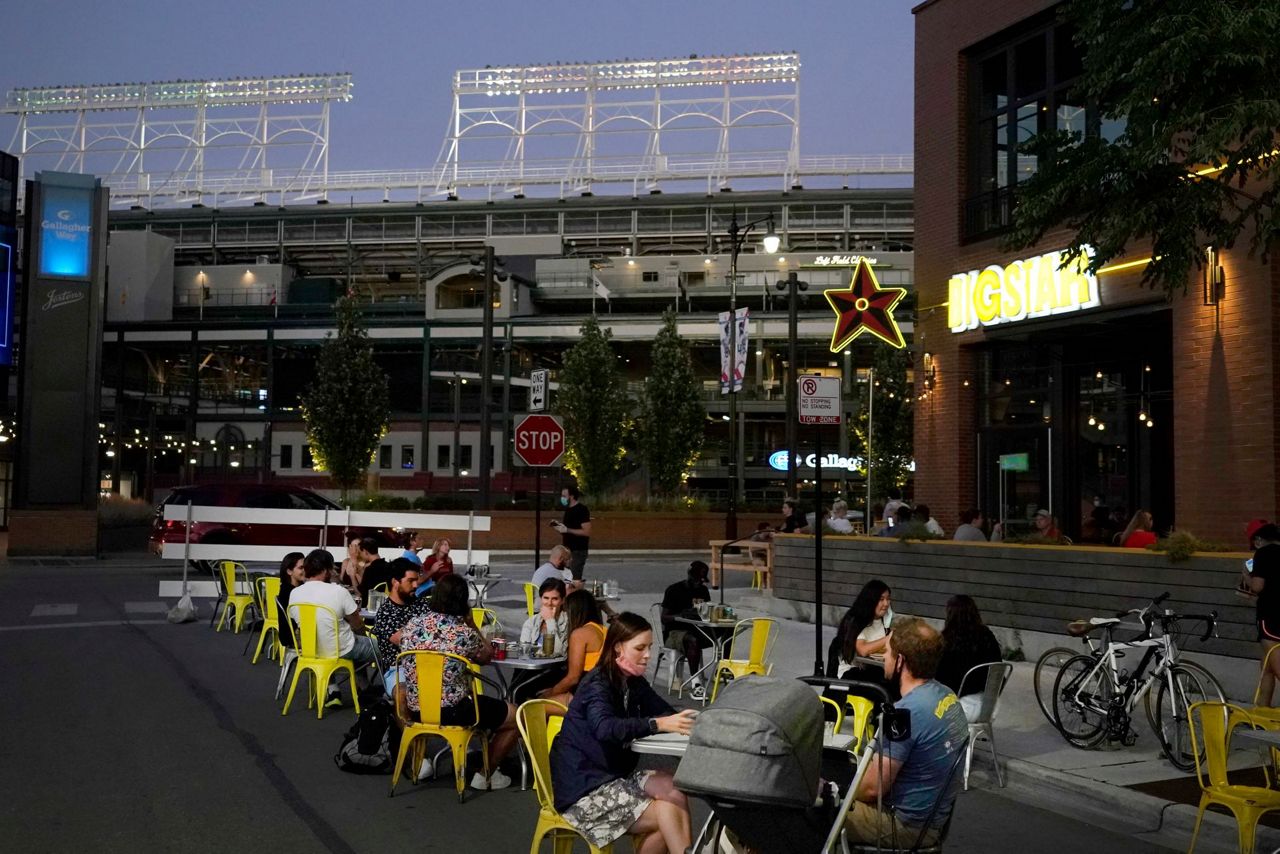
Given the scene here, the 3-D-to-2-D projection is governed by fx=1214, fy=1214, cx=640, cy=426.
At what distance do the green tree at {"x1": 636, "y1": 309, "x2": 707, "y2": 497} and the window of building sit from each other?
2052cm

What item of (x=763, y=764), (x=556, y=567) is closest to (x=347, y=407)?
(x=556, y=567)

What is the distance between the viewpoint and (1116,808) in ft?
25.1

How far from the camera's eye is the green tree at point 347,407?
4138 cm

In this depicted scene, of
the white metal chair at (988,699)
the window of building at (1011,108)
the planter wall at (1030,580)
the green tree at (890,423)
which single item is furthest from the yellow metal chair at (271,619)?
the green tree at (890,423)

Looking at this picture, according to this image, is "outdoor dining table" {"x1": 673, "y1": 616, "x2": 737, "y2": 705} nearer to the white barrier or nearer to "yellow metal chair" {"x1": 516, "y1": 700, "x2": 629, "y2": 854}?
"yellow metal chair" {"x1": 516, "y1": 700, "x2": 629, "y2": 854}

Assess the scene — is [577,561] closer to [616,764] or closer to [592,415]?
[616,764]

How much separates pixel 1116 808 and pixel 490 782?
400 centimetres

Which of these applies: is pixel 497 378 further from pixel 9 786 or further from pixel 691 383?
pixel 9 786

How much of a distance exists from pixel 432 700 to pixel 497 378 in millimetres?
52477

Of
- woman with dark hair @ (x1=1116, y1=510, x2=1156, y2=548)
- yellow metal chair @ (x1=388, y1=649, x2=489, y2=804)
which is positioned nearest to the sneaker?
yellow metal chair @ (x1=388, y1=649, x2=489, y2=804)

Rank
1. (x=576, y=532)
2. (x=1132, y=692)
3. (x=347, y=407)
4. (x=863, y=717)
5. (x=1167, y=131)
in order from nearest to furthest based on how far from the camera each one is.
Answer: (x=863, y=717) → (x=1132, y=692) → (x=1167, y=131) → (x=576, y=532) → (x=347, y=407)

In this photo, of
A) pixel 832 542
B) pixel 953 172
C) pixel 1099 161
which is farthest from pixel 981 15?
pixel 1099 161

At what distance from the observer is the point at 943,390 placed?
19.8 meters

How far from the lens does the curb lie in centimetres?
692
